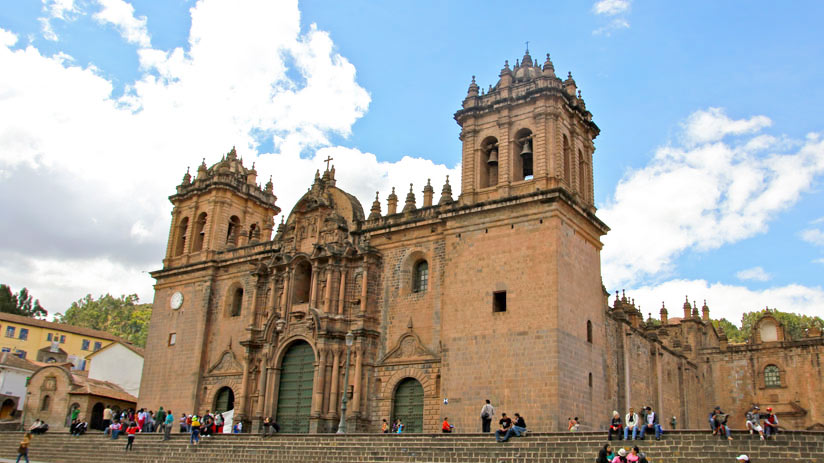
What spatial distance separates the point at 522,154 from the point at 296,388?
12674mm

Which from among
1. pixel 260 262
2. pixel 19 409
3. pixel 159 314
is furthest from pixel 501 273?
pixel 19 409

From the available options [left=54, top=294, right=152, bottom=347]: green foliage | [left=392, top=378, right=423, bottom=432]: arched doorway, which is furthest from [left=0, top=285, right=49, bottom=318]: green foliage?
[left=392, top=378, right=423, bottom=432]: arched doorway

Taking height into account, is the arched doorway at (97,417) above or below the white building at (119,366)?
below

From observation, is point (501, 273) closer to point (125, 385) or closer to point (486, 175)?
point (486, 175)

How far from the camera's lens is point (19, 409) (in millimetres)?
43812

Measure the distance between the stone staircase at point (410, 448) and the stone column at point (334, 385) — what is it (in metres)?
3.77

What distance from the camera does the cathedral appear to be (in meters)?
22.8

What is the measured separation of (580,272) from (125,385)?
3101cm

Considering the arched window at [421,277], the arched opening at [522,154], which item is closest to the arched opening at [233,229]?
the arched window at [421,277]

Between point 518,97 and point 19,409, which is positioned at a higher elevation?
point 518,97

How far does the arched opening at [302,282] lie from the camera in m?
29.2

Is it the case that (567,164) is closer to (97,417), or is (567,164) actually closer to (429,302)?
(429,302)

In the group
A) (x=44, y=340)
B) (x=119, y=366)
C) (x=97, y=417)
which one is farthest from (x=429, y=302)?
(x=44, y=340)

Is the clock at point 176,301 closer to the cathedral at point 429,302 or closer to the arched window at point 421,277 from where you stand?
the cathedral at point 429,302
